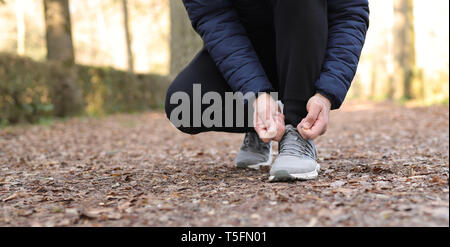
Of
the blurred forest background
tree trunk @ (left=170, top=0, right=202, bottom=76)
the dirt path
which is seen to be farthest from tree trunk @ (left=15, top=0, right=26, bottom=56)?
the dirt path

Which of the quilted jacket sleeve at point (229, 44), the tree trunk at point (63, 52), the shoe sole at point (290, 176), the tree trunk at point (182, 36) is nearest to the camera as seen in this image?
the shoe sole at point (290, 176)

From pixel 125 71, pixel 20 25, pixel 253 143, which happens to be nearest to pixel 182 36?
pixel 125 71

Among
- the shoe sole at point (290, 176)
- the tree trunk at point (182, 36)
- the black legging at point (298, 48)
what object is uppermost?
the tree trunk at point (182, 36)

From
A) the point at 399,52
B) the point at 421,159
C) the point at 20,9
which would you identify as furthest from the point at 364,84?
the point at 421,159

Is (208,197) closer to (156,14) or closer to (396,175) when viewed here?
(396,175)

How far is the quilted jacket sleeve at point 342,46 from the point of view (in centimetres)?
182

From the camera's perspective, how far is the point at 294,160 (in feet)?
5.94

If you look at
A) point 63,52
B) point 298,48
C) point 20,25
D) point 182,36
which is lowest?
point 298,48

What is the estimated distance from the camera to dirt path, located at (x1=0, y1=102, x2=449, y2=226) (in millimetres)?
1311

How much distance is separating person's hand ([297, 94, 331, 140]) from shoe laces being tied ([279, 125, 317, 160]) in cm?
7

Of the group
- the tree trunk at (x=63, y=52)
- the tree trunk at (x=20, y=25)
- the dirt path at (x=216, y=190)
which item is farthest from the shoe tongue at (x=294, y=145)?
the tree trunk at (x=20, y=25)

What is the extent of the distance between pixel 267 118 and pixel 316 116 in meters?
0.20

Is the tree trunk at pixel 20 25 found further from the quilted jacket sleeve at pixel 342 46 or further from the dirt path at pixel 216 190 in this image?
the quilted jacket sleeve at pixel 342 46

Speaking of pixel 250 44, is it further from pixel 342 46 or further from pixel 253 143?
pixel 253 143
